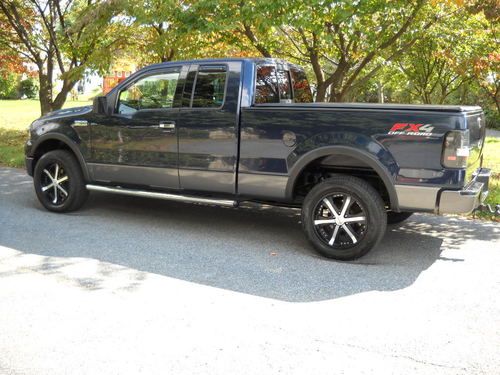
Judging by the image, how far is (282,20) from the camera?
26.8ft

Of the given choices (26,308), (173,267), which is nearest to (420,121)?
(173,267)

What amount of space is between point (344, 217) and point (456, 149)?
3.95 feet

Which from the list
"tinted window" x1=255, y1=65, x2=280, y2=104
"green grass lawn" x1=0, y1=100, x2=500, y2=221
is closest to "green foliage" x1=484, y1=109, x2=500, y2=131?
"green grass lawn" x1=0, y1=100, x2=500, y2=221

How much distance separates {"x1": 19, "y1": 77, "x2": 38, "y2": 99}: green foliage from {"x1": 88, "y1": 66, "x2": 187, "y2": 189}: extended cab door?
39903 millimetres

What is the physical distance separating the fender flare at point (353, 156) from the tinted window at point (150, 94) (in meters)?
1.77

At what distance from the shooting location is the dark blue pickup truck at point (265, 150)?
499cm

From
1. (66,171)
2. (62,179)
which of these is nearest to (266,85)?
(66,171)

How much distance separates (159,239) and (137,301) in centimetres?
182

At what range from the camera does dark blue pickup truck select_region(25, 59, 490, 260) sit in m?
4.99

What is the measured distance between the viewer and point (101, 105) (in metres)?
6.71

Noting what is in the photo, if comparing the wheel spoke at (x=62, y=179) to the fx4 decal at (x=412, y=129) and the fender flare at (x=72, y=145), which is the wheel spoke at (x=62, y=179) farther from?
the fx4 decal at (x=412, y=129)

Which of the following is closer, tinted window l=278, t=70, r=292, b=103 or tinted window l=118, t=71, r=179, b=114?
tinted window l=118, t=71, r=179, b=114

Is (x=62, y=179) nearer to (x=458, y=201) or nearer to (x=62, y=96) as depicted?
(x=458, y=201)

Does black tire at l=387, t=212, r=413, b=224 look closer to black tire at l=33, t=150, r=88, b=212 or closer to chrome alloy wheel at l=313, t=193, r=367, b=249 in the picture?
chrome alloy wheel at l=313, t=193, r=367, b=249
